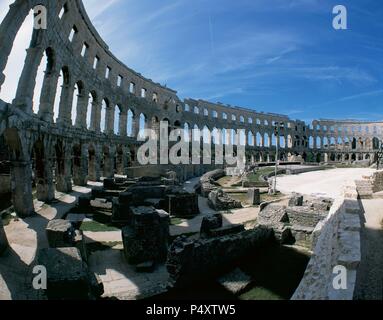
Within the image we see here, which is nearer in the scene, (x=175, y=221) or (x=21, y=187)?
(x=21, y=187)

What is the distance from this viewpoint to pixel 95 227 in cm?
1277

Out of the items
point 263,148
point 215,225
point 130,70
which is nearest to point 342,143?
point 263,148

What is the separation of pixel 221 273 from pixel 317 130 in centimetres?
7574

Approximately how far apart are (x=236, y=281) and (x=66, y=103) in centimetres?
1889

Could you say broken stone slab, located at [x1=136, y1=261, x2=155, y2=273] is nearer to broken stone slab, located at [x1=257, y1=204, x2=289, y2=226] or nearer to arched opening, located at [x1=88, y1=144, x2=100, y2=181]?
broken stone slab, located at [x1=257, y1=204, x2=289, y2=226]

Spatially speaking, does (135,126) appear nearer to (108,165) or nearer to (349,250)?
(108,165)

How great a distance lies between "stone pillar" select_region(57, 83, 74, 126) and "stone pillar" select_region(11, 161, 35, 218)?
7774mm

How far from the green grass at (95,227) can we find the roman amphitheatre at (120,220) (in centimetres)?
8

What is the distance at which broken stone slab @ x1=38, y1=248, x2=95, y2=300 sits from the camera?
206 inches

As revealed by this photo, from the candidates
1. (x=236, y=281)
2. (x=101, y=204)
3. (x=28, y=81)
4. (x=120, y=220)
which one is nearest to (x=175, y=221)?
(x=120, y=220)

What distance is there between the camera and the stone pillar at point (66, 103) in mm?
20781

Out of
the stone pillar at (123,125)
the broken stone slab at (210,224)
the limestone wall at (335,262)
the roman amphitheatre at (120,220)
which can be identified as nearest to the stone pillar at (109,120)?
the roman amphitheatre at (120,220)

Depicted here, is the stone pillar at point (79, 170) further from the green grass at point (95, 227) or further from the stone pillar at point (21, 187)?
the green grass at point (95, 227)
